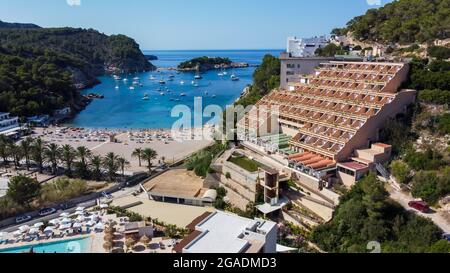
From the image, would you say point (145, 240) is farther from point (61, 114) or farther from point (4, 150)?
point (61, 114)

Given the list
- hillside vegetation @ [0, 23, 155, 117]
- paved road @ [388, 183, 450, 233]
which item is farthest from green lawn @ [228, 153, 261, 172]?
hillside vegetation @ [0, 23, 155, 117]

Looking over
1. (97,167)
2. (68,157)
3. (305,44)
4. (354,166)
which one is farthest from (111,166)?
(305,44)

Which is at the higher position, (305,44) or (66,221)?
(305,44)

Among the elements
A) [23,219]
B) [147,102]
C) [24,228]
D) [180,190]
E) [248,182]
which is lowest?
[23,219]

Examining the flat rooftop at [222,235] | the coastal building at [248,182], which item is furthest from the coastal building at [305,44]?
the flat rooftop at [222,235]

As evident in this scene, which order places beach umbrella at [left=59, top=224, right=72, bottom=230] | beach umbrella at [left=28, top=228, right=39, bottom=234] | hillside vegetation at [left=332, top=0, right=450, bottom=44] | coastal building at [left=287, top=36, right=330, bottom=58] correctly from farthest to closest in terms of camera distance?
coastal building at [left=287, top=36, right=330, bottom=58], hillside vegetation at [left=332, top=0, right=450, bottom=44], beach umbrella at [left=59, top=224, right=72, bottom=230], beach umbrella at [left=28, top=228, right=39, bottom=234]

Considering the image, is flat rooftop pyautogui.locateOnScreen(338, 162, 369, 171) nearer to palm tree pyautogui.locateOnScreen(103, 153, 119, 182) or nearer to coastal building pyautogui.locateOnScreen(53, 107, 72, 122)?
palm tree pyautogui.locateOnScreen(103, 153, 119, 182)
